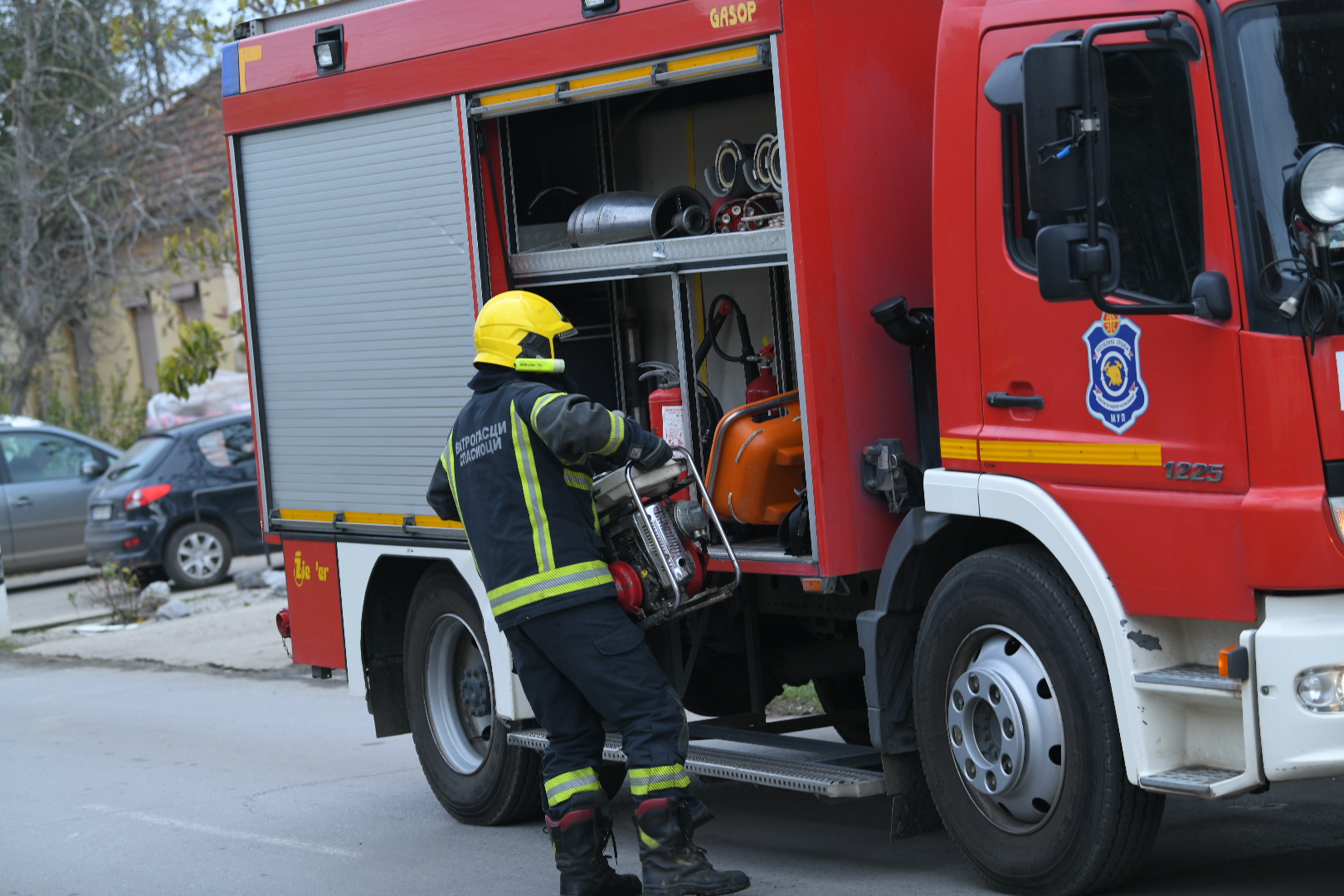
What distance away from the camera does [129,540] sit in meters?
15.1

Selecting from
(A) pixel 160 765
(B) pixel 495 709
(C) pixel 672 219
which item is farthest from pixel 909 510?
(A) pixel 160 765

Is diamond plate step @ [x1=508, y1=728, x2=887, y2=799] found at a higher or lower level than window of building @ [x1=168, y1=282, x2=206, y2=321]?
lower

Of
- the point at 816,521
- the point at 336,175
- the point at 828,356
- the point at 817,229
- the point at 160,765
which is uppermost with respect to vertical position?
the point at 336,175

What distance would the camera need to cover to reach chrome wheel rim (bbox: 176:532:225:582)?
50.5 ft

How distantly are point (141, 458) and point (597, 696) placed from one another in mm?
11067

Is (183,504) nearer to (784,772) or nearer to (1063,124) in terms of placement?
(784,772)

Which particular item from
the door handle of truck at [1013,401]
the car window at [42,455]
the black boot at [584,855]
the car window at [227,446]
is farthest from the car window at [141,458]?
the door handle of truck at [1013,401]

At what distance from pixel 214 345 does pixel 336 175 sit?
421 inches

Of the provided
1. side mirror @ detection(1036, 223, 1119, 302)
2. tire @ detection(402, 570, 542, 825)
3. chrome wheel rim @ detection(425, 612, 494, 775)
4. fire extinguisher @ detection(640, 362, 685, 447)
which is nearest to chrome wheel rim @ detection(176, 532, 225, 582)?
tire @ detection(402, 570, 542, 825)

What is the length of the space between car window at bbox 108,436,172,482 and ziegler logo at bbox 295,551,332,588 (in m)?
8.03

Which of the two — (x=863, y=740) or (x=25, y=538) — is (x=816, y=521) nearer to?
(x=863, y=740)

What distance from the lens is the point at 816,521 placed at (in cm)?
534

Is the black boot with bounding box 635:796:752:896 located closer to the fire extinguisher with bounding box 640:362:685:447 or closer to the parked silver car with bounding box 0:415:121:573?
the fire extinguisher with bounding box 640:362:685:447

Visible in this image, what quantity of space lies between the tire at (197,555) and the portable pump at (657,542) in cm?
1042
